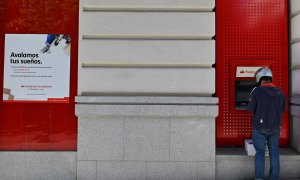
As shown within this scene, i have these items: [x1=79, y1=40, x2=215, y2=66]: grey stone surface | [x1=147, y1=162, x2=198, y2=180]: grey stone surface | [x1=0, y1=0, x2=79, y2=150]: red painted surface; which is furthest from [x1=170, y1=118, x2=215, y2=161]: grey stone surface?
[x1=0, y1=0, x2=79, y2=150]: red painted surface

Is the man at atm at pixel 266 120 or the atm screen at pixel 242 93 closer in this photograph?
the man at atm at pixel 266 120

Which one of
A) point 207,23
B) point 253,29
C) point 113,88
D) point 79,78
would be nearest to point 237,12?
point 253,29

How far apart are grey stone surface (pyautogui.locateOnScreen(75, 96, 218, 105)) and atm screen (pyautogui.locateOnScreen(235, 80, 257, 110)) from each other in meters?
0.80

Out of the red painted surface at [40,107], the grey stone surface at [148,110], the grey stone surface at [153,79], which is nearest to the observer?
the grey stone surface at [148,110]

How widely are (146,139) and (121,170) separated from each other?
2.23ft

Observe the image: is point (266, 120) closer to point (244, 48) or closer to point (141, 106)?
point (244, 48)

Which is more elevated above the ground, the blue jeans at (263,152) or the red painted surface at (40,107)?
the red painted surface at (40,107)

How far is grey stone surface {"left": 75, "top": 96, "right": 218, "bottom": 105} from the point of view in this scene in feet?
19.2

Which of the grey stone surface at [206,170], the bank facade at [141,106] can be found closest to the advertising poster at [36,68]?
the bank facade at [141,106]

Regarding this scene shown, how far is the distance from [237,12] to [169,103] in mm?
2263

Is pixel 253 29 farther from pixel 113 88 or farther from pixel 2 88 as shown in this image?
pixel 2 88

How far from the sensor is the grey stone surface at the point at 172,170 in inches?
233

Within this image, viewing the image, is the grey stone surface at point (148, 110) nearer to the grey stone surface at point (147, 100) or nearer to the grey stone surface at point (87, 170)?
the grey stone surface at point (147, 100)

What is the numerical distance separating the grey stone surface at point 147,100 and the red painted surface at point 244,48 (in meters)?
0.74
